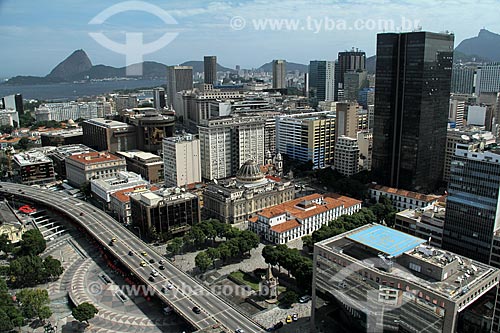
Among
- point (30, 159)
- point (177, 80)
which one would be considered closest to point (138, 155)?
point (30, 159)

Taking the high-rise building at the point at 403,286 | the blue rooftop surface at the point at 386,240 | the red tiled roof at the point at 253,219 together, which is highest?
the blue rooftop surface at the point at 386,240

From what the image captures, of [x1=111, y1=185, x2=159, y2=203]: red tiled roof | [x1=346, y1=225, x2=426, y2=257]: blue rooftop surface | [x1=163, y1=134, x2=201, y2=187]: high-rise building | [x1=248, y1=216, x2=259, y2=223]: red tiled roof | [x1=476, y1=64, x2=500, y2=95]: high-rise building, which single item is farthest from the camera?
[x1=476, y1=64, x2=500, y2=95]: high-rise building

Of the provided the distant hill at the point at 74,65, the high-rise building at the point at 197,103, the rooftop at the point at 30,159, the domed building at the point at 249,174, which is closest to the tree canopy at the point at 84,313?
the domed building at the point at 249,174

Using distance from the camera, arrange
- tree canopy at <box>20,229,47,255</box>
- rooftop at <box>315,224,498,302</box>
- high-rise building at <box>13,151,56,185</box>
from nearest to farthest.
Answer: rooftop at <box>315,224,498,302</box>, tree canopy at <box>20,229,47,255</box>, high-rise building at <box>13,151,56,185</box>

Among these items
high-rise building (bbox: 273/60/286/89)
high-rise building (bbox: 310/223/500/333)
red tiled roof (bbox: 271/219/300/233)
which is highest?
high-rise building (bbox: 273/60/286/89)

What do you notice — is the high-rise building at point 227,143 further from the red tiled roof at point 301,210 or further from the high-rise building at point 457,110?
the high-rise building at point 457,110

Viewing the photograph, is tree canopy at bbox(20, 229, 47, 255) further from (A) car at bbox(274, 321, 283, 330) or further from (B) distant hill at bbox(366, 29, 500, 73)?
(B) distant hill at bbox(366, 29, 500, 73)

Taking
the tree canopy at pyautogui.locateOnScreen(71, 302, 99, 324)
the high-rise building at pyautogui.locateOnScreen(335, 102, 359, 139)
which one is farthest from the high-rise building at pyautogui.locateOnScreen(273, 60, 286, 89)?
the tree canopy at pyautogui.locateOnScreen(71, 302, 99, 324)
